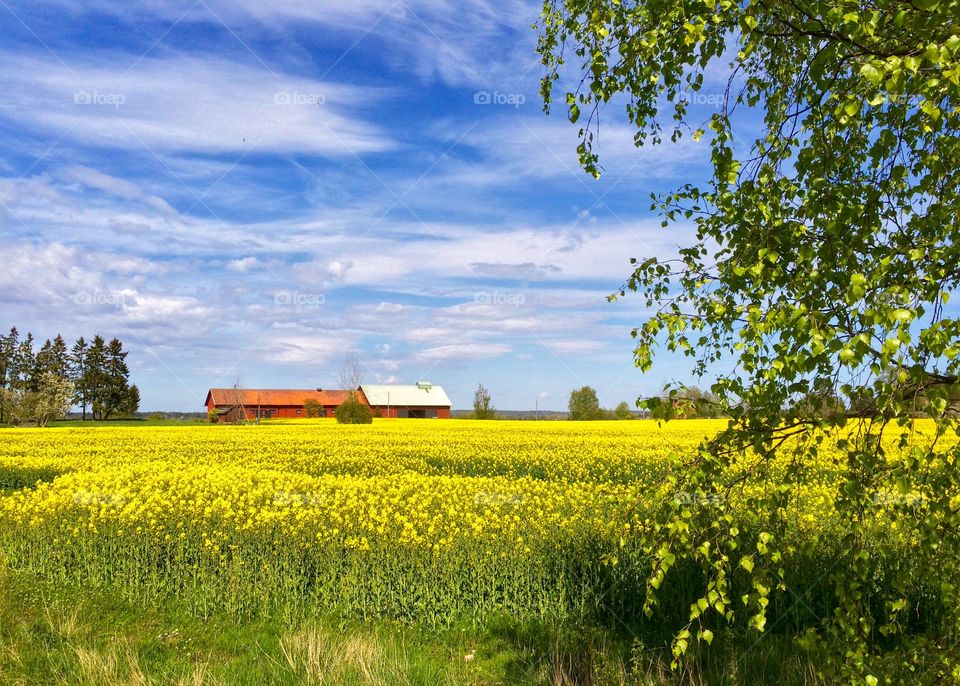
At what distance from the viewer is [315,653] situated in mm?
6621

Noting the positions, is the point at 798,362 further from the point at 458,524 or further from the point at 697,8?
the point at 458,524

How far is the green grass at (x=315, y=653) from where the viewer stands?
20.8ft

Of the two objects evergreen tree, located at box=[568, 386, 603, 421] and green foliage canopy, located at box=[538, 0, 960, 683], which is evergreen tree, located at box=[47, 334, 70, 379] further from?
green foliage canopy, located at box=[538, 0, 960, 683]

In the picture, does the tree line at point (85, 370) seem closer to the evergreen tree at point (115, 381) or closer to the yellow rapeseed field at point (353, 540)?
the evergreen tree at point (115, 381)

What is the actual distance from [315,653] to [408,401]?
310 ft

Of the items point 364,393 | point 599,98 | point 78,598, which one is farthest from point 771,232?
point 364,393

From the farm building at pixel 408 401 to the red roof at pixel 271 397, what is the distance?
455cm

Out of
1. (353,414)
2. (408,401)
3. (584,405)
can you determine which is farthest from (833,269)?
(408,401)

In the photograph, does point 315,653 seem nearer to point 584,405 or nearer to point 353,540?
point 353,540

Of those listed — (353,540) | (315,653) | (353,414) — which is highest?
(353,414)

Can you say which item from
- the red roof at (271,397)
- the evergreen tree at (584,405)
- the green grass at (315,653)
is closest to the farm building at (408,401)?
the red roof at (271,397)

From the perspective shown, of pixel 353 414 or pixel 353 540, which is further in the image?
pixel 353 414

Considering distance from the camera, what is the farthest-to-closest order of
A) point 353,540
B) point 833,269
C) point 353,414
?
point 353,414 → point 353,540 → point 833,269

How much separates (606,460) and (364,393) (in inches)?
3303
